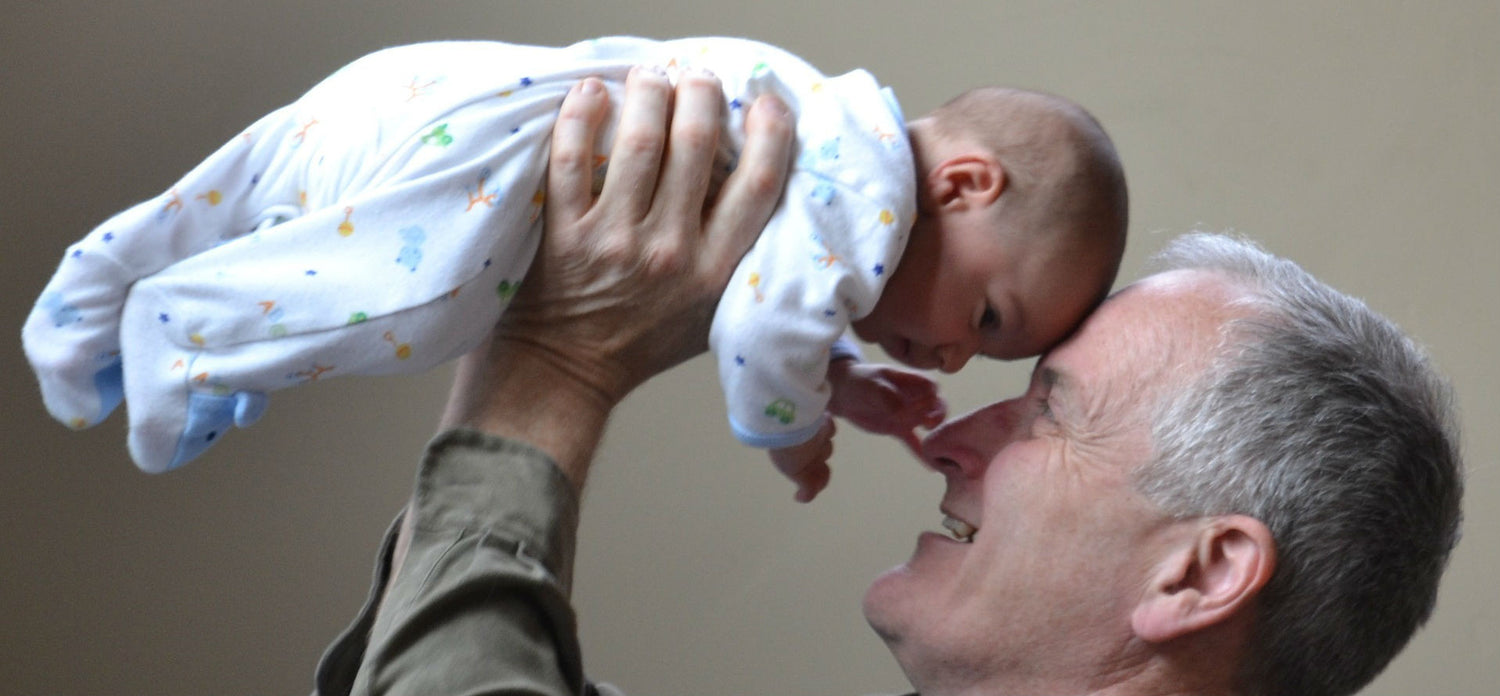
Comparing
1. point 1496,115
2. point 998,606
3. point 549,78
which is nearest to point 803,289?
point 549,78

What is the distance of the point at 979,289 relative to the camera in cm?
132

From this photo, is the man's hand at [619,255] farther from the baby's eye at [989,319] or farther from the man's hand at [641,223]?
the baby's eye at [989,319]

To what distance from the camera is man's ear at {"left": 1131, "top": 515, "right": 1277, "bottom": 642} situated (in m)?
1.29

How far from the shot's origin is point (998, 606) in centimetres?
138

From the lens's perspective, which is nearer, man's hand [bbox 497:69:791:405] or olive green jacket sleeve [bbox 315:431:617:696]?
olive green jacket sleeve [bbox 315:431:617:696]

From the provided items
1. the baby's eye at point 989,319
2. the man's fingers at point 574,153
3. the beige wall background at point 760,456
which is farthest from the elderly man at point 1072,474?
the beige wall background at point 760,456

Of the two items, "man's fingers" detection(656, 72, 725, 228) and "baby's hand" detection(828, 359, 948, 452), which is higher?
"man's fingers" detection(656, 72, 725, 228)

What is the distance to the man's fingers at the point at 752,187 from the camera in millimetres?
1233

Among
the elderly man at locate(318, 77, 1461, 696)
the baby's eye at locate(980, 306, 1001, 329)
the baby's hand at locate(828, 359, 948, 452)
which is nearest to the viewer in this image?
the elderly man at locate(318, 77, 1461, 696)

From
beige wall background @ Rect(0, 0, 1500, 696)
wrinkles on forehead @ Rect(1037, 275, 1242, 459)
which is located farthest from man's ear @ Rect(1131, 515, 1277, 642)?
beige wall background @ Rect(0, 0, 1500, 696)

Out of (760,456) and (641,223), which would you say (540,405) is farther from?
(760,456)

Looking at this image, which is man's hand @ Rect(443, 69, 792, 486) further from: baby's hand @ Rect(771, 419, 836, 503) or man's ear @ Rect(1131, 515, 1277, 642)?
man's ear @ Rect(1131, 515, 1277, 642)

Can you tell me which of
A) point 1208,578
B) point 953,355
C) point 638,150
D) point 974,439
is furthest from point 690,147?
point 1208,578

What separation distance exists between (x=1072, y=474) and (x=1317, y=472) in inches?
8.8
